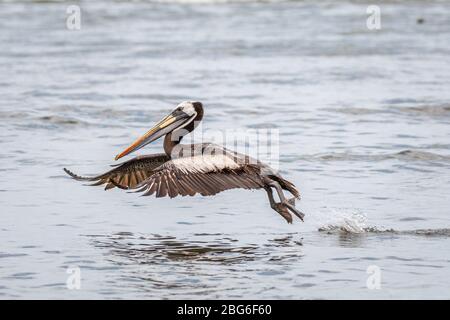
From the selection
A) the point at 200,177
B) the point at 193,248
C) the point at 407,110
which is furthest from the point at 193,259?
the point at 407,110

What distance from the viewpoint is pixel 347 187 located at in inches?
419

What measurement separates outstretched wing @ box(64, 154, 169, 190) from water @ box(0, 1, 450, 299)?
1.20ft

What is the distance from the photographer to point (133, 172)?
908 centimetres

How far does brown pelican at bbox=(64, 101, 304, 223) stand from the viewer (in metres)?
8.34

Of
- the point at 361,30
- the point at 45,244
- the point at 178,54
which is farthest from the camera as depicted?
the point at 361,30

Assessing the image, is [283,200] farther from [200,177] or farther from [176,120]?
[176,120]

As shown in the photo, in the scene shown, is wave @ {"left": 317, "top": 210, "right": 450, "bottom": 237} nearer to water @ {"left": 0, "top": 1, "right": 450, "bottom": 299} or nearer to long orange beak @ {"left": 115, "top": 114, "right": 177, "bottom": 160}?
water @ {"left": 0, "top": 1, "right": 450, "bottom": 299}

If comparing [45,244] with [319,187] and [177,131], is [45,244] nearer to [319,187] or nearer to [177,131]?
[177,131]

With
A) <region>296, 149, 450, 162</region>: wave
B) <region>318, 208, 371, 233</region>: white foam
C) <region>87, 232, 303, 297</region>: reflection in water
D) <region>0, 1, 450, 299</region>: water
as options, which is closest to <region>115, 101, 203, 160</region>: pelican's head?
<region>0, 1, 450, 299</region>: water

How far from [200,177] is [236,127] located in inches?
235

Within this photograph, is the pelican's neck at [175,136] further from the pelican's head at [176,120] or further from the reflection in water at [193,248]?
the reflection in water at [193,248]

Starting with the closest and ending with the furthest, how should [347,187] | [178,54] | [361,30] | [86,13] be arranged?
[347,187] → [178,54] → [361,30] → [86,13]
